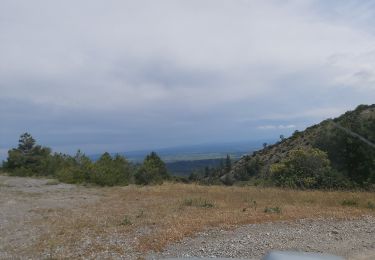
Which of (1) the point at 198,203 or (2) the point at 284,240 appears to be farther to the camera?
(1) the point at 198,203

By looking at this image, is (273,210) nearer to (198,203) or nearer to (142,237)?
(198,203)

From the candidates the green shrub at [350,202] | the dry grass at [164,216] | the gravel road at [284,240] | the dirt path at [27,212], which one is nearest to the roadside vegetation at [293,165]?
the green shrub at [350,202]

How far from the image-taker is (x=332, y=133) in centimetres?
2816

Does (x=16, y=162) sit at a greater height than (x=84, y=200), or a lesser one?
greater

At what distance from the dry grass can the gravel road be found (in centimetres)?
58

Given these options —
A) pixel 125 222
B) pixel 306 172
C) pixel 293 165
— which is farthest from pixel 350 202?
pixel 293 165

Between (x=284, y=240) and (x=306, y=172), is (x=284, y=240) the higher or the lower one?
the lower one

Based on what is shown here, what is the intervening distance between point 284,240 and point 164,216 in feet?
16.2

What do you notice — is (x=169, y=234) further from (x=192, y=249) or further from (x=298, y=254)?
(x=298, y=254)

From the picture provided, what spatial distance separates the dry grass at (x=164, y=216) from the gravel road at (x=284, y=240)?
582 millimetres

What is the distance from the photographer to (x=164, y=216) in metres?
13.7

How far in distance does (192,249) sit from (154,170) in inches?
844

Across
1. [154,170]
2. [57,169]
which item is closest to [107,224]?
[154,170]

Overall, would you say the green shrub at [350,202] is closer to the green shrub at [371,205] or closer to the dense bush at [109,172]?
the green shrub at [371,205]
